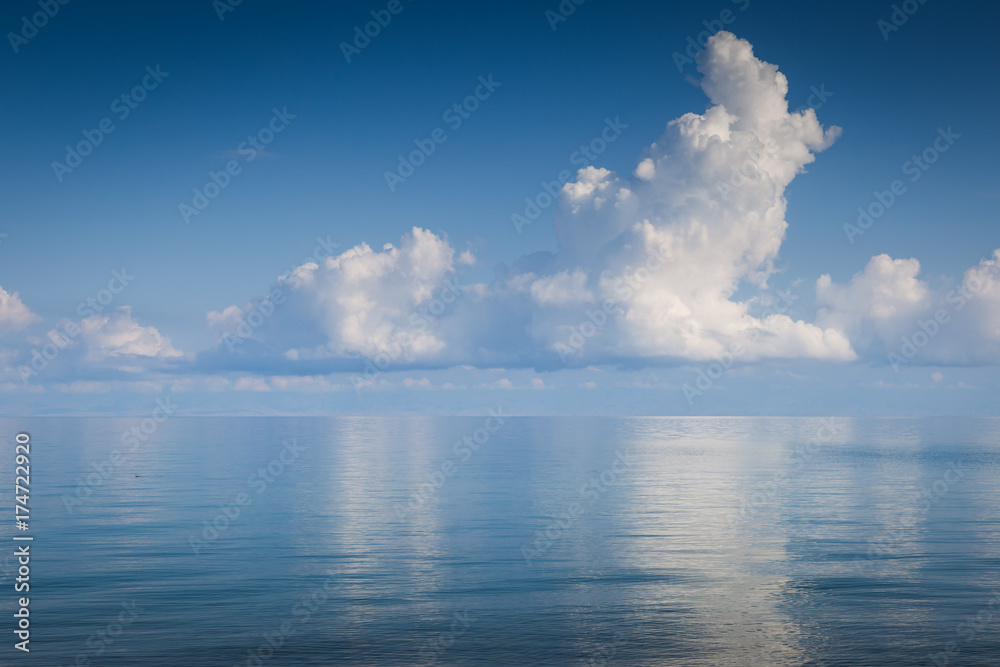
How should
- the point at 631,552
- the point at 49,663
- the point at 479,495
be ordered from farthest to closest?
the point at 479,495 → the point at 631,552 → the point at 49,663

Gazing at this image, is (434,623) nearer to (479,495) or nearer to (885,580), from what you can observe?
(885,580)

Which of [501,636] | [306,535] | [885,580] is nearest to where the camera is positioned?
[501,636]

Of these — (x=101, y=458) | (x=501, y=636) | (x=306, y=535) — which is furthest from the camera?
(x=101, y=458)

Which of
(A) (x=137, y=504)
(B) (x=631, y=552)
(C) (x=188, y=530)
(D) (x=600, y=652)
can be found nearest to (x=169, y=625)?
(D) (x=600, y=652)

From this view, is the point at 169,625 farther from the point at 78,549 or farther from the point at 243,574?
the point at 78,549

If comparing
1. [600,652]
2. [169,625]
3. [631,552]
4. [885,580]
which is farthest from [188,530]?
[885,580]

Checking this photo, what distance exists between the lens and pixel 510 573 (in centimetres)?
4897

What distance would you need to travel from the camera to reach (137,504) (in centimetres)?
7931

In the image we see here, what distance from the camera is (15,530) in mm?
61969

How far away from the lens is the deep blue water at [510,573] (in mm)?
35000

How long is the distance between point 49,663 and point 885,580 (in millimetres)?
45896

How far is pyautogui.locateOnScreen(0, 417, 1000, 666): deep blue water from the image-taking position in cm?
3500

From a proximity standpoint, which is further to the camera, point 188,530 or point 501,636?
point 188,530

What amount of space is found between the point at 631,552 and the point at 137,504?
54.2 m
